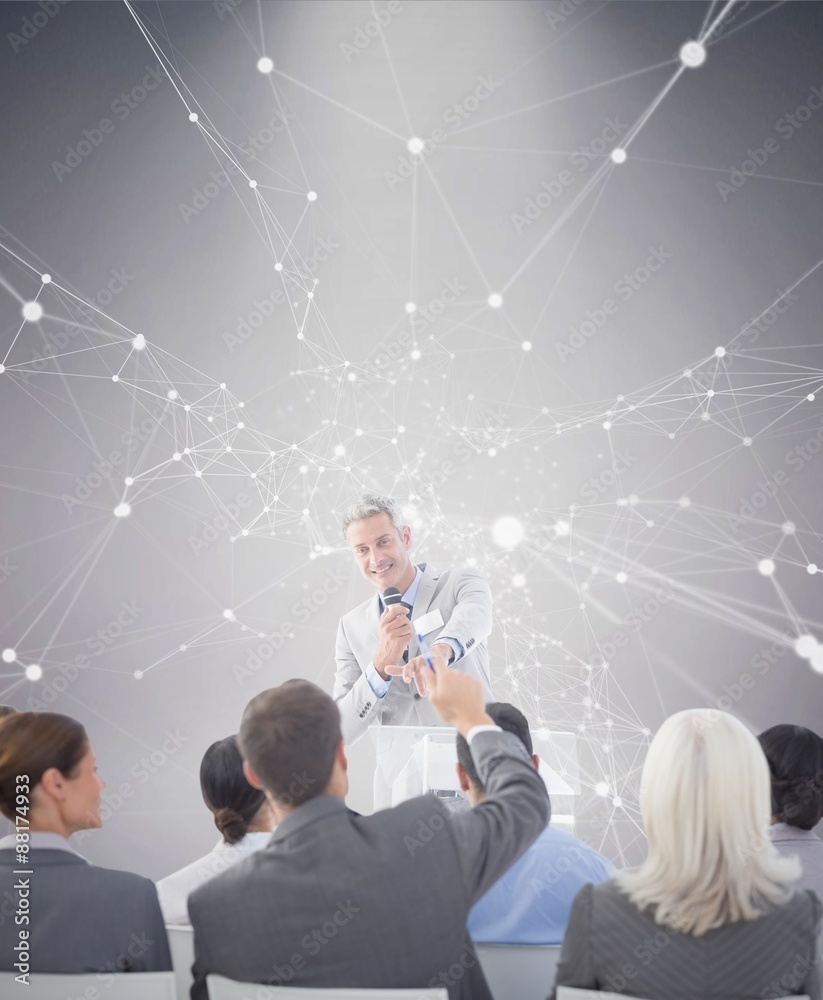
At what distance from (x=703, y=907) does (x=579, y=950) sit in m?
0.19

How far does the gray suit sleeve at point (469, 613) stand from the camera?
3034 millimetres

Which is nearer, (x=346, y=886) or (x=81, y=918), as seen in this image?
(x=346, y=886)

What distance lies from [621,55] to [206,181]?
216 centimetres

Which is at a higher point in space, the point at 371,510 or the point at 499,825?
the point at 371,510

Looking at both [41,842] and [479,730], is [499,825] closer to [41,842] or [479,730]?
[479,730]

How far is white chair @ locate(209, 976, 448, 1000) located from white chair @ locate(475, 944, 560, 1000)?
46cm

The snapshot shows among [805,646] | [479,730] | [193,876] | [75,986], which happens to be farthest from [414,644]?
[805,646]

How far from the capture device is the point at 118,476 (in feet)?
14.5

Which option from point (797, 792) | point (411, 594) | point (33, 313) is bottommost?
point (797, 792)

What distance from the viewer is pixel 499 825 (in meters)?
1.33

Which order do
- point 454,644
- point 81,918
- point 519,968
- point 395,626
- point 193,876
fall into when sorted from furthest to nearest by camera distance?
1. point 454,644
2. point 395,626
3. point 193,876
4. point 519,968
5. point 81,918

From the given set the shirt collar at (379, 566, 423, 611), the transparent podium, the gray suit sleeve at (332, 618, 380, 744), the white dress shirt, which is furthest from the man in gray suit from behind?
the shirt collar at (379, 566, 423, 611)

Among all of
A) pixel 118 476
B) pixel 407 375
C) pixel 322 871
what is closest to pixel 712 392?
pixel 407 375

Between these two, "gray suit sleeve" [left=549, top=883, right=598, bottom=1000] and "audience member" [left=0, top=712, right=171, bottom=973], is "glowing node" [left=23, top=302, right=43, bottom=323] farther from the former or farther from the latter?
"gray suit sleeve" [left=549, top=883, right=598, bottom=1000]
